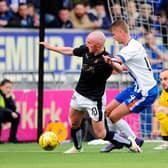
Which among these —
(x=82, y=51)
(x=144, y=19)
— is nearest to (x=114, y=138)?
(x=82, y=51)

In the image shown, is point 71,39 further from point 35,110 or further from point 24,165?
point 24,165

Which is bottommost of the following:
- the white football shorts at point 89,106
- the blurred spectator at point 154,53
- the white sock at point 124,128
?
the white sock at point 124,128

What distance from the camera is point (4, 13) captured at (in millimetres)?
22266

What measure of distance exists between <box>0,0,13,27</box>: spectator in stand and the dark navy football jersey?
7.34m

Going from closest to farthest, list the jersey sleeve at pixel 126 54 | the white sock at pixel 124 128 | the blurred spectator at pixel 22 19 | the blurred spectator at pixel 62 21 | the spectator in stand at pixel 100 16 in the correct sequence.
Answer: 1. the jersey sleeve at pixel 126 54
2. the white sock at pixel 124 128
3. the blurred spectator at pixel 22 19
4. the blurred spectator at pixel 62 21
5. the spectator in stand at pixel 100 16

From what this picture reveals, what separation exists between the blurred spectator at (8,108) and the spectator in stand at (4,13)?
2433 mm

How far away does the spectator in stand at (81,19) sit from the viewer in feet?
76.8

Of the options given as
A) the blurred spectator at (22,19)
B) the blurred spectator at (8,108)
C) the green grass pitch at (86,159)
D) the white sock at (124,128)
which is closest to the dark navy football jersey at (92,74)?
the green grass pitch at (86,159)

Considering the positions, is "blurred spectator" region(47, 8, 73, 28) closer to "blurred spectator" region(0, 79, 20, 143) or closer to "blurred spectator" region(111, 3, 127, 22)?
"blurred spectator" region(111, 3, 127, 22)

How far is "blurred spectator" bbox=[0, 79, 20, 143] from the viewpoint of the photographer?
781 inches

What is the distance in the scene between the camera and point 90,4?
24.8m

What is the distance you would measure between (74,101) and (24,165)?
288 centimetres

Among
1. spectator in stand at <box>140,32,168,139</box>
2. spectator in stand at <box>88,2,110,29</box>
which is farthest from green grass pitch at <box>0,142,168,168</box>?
spectator in stand at <box>88,2,110,29</box>

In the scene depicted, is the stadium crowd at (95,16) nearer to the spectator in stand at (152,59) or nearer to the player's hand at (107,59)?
the spectator in stand at (152,59)
